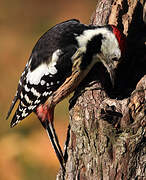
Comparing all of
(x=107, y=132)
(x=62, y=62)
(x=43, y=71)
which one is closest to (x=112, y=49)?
(x=62, y=62)

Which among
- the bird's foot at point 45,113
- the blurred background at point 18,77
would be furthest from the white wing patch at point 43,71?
the blurred background at point 18,77

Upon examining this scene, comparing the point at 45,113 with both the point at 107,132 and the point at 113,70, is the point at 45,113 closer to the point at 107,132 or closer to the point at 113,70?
the point at 113,70

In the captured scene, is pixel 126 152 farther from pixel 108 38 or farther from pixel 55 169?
pixel 55 169

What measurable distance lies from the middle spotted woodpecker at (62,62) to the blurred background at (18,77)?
1.80 metres

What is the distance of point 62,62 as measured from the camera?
300 centimetres

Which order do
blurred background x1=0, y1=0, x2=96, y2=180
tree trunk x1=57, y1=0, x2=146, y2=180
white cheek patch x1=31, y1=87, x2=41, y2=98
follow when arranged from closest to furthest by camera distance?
1. tree trunk x1=57, y1=0, x2=146, y2=180
2. white cheek patch x1=31, y1=87, x2=41, y2=98
3. blurred background x1=0, y1=0, x2=96, y2=180

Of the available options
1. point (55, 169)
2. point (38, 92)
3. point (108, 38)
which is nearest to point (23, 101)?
point (38, 92)

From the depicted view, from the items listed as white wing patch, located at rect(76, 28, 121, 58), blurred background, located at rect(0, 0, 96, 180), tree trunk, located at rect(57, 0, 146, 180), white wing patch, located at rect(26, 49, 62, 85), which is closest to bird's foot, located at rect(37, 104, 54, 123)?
white wing patch, located at rect(26, 49, 62, 85)

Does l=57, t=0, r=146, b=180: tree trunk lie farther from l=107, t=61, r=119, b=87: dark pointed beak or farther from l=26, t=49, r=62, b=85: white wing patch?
l=26, t=49, r=62, b=85: white wing patch

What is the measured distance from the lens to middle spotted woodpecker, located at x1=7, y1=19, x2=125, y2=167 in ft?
9.86

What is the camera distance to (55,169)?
480cm

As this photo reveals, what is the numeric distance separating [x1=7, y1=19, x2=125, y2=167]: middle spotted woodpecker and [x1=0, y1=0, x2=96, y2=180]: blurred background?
180 cm

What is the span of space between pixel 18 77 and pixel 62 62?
10.7 feet

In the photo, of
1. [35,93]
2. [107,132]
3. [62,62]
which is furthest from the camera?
[35,93]
